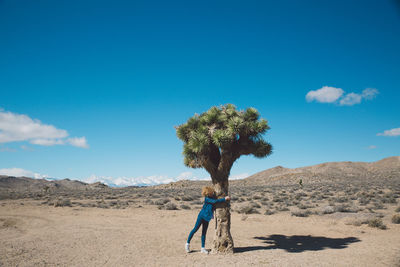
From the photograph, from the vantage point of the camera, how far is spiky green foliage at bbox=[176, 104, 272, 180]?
816cm

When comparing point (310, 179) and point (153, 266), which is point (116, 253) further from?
point (310, 179)

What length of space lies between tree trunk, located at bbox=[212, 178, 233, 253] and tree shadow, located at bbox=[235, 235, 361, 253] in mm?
594


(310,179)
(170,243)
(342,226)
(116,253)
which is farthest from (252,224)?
(310,179)

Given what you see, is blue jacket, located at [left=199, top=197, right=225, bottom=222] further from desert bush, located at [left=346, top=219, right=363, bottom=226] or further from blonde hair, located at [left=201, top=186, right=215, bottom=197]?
desert bush, located at [left=346, top=219, right=363, bottom=226]

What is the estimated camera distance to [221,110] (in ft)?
29.8

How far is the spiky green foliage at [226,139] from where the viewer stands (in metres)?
8.16

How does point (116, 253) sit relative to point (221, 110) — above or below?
below

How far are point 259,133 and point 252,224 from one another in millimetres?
7439

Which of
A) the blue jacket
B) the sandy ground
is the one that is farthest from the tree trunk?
the blue jacket

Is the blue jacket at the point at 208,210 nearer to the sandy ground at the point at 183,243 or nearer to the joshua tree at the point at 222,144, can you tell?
the joshua tree at the point at 222,144

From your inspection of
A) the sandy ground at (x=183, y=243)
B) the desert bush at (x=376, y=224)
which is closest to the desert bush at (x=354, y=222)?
the sandy ground at (x=183, y=243)

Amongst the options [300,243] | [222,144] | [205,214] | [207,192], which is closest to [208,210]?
[205,214]

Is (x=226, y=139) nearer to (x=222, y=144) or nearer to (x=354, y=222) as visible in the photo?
(x=222, y=144)

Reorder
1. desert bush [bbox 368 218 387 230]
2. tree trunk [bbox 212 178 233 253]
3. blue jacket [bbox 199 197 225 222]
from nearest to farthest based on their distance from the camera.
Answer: blue jacket [bbox 199 197 225 222] < tree trunk [bbox 212 178 233 253] < desert bush [bbox 368 218 387 230]
